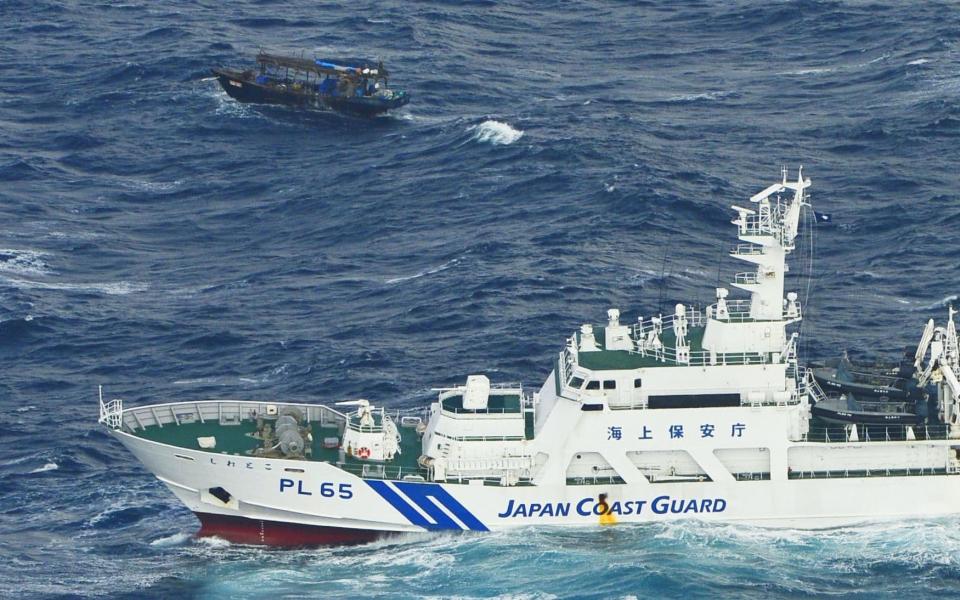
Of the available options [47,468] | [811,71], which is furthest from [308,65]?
[47,468]

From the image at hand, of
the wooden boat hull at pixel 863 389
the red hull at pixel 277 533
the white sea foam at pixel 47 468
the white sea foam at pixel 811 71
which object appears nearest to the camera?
the red hull at pixel 277 533

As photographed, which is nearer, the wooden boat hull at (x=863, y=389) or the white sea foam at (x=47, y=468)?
the wooden boat hull at (x=863, y=389)

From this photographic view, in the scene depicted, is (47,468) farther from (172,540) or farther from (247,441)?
(247,441)

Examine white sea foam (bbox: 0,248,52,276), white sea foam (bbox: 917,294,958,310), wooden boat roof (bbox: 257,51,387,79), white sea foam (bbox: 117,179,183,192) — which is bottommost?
white sea foam (bbox: 917,294,958,310)

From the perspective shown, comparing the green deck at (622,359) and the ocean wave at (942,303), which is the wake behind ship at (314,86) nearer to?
the ocean wave at (942,303)

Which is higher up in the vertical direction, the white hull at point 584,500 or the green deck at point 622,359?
the green deck at point 622,359

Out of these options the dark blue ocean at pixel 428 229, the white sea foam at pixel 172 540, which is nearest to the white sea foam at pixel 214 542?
the dark blue ocean at pixel 428 229

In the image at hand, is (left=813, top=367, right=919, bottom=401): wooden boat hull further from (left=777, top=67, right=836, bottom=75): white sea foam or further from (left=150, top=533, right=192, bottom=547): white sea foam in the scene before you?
(left=777, top=67, right=836, bottom=75): white sea foam

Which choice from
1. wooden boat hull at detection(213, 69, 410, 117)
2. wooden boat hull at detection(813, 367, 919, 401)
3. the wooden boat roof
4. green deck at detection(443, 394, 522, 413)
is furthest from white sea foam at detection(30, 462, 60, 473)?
the wooden boat roof
